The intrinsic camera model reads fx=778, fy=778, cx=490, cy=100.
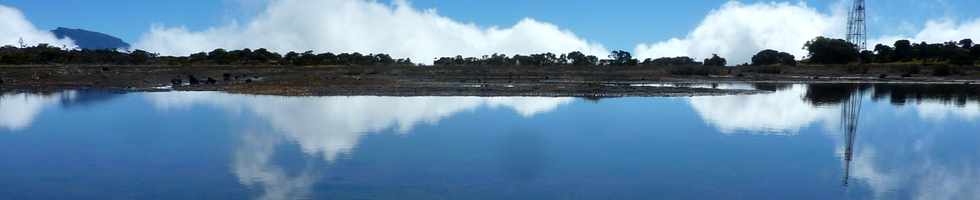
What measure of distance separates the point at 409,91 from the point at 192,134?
804 inches

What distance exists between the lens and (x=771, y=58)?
105 meters

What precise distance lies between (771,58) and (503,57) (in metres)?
36.8

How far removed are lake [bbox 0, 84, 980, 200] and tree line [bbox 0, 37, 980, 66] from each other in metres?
62.5

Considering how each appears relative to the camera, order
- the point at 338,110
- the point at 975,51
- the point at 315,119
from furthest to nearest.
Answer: the point at 975,51 < the point at 338,110 < the point at 315,119

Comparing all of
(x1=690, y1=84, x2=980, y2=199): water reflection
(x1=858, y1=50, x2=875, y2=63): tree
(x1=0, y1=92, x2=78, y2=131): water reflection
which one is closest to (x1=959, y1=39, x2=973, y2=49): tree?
(x1=858, y1=50, x2=875, y2=63): tree

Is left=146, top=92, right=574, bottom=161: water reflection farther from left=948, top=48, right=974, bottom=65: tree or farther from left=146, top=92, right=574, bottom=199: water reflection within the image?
left=948, top=48, right=974, bottom=65: tree

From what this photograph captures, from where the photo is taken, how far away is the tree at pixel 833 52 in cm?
9556

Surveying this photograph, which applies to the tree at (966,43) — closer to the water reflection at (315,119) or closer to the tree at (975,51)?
the tree at (975,51)

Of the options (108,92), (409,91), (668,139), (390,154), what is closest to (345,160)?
(390,154)

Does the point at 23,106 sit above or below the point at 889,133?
above

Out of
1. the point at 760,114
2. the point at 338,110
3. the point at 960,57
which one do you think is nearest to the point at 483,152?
the point at 338,110

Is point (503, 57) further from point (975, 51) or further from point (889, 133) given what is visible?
point (889, 133)

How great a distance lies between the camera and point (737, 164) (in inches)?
598

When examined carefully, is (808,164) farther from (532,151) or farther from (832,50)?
(832,50)
